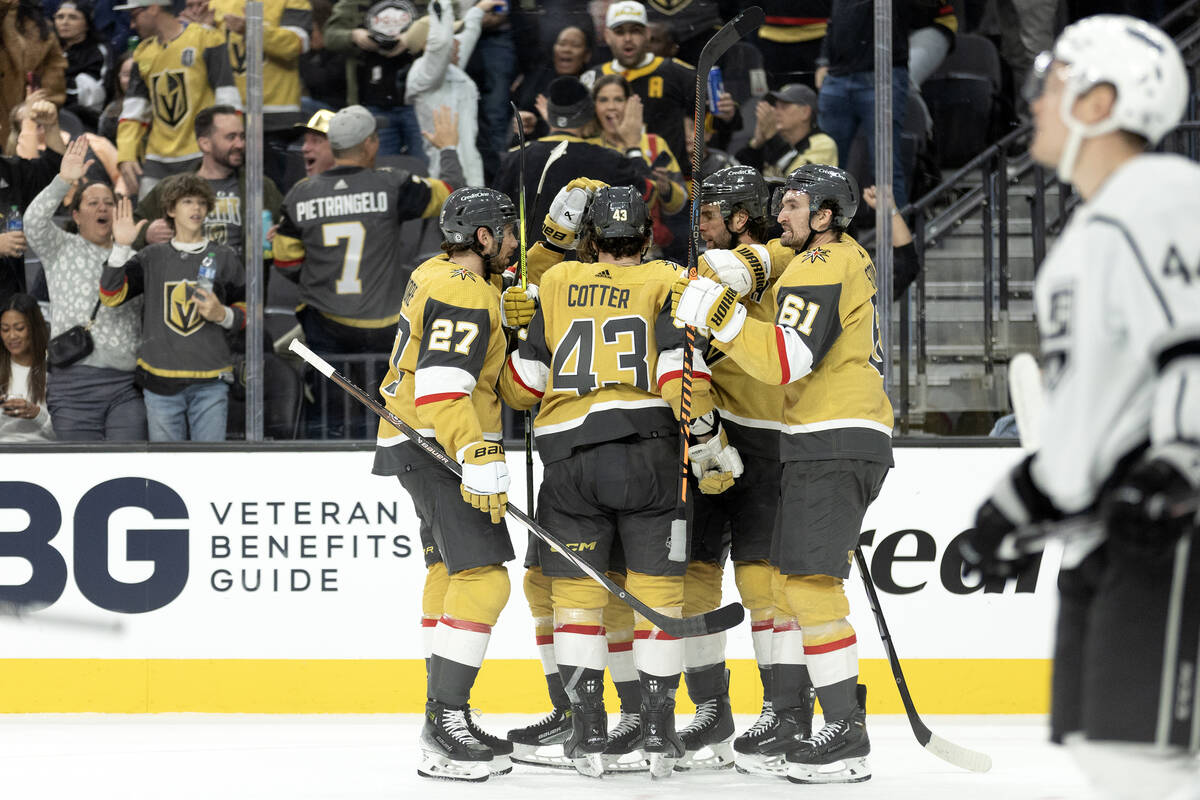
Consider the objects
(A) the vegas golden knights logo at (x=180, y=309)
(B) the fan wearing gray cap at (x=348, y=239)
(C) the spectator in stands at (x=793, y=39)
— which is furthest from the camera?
(C) the spectator in stands at (x=793, y=39)

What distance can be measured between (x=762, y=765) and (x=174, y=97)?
3.62 metres

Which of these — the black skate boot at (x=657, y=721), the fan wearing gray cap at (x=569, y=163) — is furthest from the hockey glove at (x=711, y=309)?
the fan wearing gray cap at (x=569, y=163)

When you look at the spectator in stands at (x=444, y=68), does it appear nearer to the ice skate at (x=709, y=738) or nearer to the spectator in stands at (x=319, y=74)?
the spectator in stands at (x=319, y=74)

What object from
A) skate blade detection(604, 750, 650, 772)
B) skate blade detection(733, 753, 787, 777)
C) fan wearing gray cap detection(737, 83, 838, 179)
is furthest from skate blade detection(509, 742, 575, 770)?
fan wearing gray cap detection(737, 83, 838, 179)

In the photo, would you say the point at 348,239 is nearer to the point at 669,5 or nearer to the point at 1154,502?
the point at 669,5

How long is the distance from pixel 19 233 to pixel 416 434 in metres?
2.43

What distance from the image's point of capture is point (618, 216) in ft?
12.7

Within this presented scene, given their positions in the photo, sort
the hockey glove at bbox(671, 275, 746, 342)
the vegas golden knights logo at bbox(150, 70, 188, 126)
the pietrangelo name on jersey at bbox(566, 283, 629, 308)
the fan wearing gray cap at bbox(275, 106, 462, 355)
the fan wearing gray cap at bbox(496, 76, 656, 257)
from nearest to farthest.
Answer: the hockey glove at bbox(671, 275, 746, 342) → the pietrangelo name on jersey at bbox(566, 283, 629, 308) → the fan wearing gray cap at bbox(496, 76, 656, 257) → the fan wearing gray cap at bbox(275, 106, 462, 355) → the vegas golden knights logo at bbox(150, 70, 188, 126)

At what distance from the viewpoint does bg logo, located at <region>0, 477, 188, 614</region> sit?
4.77 metres

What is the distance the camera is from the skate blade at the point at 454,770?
381cm

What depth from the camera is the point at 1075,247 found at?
6.65ft

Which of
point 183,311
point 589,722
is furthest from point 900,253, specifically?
point 183,311

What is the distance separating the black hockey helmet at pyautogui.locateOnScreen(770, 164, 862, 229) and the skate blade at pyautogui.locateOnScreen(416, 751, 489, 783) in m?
1.68

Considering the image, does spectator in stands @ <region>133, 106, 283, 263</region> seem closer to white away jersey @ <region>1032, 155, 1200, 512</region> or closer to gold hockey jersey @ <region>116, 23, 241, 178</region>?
gold hockey jersey @ <region>116, 23, 241, 178</region>
